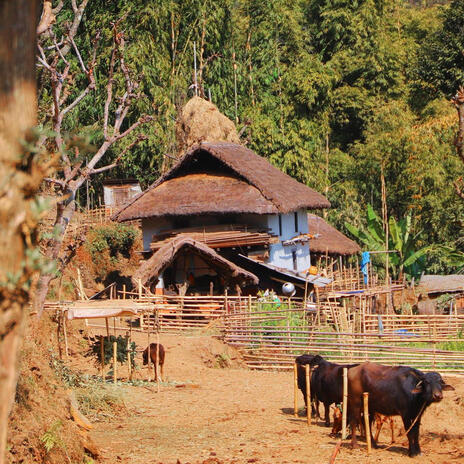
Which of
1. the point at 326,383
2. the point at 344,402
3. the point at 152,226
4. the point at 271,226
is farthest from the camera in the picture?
the point at 152,226

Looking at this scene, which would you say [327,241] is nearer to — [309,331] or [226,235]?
[226,235]

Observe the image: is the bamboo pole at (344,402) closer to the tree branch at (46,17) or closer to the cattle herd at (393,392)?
the cattle herd at (393,392)

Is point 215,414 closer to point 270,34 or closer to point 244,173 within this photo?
point 244,173

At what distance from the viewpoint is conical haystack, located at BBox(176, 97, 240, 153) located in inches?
1315

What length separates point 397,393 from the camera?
11.3m

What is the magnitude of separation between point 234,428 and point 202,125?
21708 mm

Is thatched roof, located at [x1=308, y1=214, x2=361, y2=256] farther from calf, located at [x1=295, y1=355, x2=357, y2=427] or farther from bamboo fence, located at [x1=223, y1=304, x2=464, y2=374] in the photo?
calf, located at [x1=295, y1=355, x2=357, y2=427]

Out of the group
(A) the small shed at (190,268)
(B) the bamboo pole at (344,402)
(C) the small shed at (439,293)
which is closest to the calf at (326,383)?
(B) the bamboo pole at (344,402)

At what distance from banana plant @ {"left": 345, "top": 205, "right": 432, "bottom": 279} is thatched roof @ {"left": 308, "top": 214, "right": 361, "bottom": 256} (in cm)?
146

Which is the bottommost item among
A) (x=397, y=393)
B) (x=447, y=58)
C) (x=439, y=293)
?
(x=397, y=393)

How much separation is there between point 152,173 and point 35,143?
117 ft

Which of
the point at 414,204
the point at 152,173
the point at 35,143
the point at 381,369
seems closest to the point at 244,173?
the point at 414,204

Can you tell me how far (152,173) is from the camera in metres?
39.8

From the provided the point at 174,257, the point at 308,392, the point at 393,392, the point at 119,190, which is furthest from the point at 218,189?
the point at 393,392
